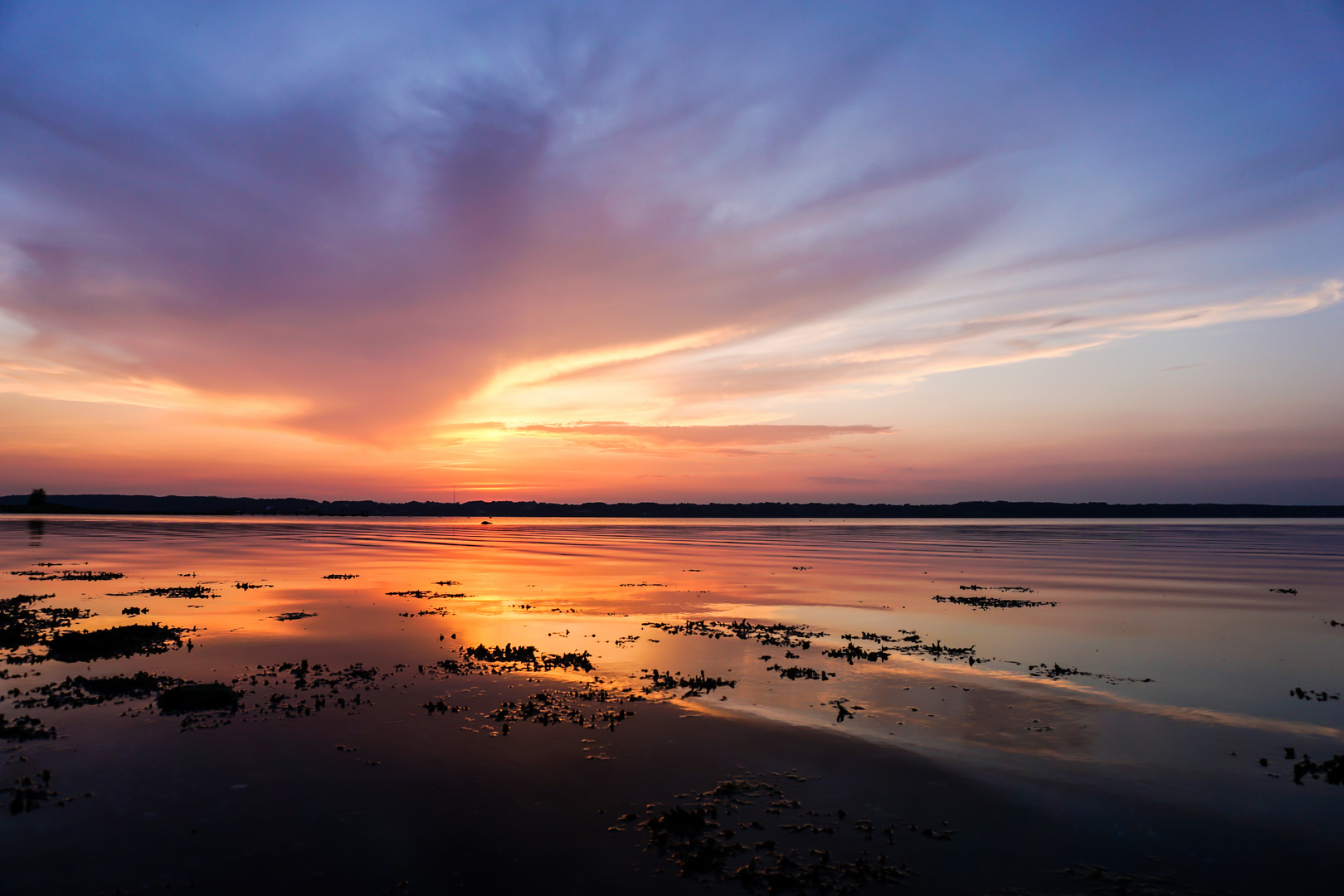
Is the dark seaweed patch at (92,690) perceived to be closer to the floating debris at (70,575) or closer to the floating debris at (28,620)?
the floating debris at (28,620)

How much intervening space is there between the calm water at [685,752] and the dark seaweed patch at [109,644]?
0.63 metres

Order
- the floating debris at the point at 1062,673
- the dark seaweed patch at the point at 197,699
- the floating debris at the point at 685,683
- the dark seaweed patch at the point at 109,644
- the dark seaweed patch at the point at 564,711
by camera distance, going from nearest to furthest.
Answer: the dark seaweed patch at the point at 564,711 < the dark seaweed patch at the point at 197,699 < the floating debris at the point at 685,683 < the floating debris at the point at 1062,673 < the dark seaweed patch at the point at 109,644

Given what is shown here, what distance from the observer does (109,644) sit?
925 inches

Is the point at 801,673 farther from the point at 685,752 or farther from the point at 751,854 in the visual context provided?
the point at 751,854

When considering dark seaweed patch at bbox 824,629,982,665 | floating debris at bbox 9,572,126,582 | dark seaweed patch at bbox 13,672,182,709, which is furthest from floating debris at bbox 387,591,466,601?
dark seaweed patch at bbox 824,629,982,665

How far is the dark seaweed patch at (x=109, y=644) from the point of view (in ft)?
73.4

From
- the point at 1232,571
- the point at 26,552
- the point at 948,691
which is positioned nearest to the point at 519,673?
the point at 948,691

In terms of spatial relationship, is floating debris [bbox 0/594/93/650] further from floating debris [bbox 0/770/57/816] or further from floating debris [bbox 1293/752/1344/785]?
floating debris [bbox 1293/752/1344/785]

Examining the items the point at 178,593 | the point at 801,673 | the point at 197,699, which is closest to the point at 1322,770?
the point at 801,673

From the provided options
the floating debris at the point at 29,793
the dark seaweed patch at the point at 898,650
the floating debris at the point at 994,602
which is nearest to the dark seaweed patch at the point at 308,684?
the floating debris at the point at 29,793

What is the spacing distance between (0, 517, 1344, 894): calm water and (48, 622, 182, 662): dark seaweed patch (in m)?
0.63

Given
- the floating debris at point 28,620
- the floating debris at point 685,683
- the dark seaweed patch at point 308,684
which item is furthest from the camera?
the floating debris at point 28,620

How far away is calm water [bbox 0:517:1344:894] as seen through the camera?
10.1m

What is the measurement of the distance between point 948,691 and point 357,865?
1583 cm
